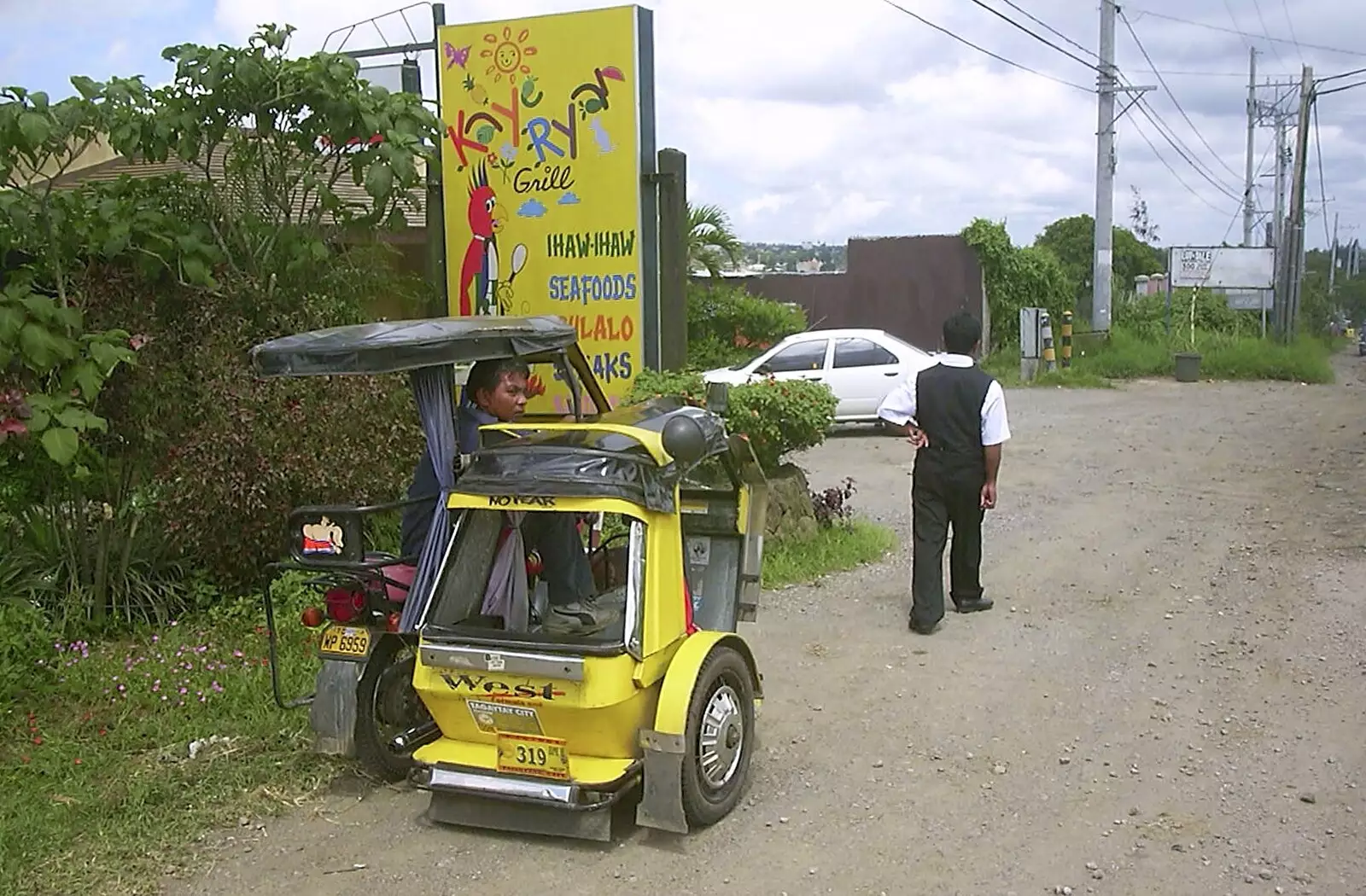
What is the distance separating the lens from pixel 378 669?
532cm

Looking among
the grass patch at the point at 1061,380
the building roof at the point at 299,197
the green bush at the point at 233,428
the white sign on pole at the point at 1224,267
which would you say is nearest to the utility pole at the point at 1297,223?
the white sign on pole at the point at 1224,267

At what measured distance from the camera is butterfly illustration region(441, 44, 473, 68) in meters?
9.05

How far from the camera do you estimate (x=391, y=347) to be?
4891 millimetres

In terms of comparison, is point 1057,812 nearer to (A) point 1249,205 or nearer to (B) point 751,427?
(B) point 751,427

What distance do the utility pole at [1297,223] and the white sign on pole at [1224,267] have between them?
0.46 m

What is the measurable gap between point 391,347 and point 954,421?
3.65 meters

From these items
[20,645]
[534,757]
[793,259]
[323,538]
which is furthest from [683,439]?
[793,259]

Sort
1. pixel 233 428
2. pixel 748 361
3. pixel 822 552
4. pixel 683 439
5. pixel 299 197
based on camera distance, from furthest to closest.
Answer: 1. pixel 748 361
2. pixel 822 552
3. pixel 299 197
4. pixel 233 428
5. pixel 683 439

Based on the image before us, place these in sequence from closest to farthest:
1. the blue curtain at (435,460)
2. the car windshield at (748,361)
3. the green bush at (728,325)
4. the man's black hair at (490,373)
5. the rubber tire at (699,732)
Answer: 1. the rubber tire at (699,732)
2. the blue curtain at (435,460)
3. the man's black hair at (490,373)
4. the car windshield at (748,361)
5. the green bush at (728,325)

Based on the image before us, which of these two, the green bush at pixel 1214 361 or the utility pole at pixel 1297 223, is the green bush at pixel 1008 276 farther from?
the utility pole at pixel 1297 223

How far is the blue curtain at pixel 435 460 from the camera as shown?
5191 millimetres

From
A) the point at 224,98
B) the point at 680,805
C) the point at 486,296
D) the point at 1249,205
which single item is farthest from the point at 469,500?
the point at 1249,205

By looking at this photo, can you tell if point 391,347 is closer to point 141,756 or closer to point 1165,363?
point 141,756

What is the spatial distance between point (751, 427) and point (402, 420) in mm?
2604
